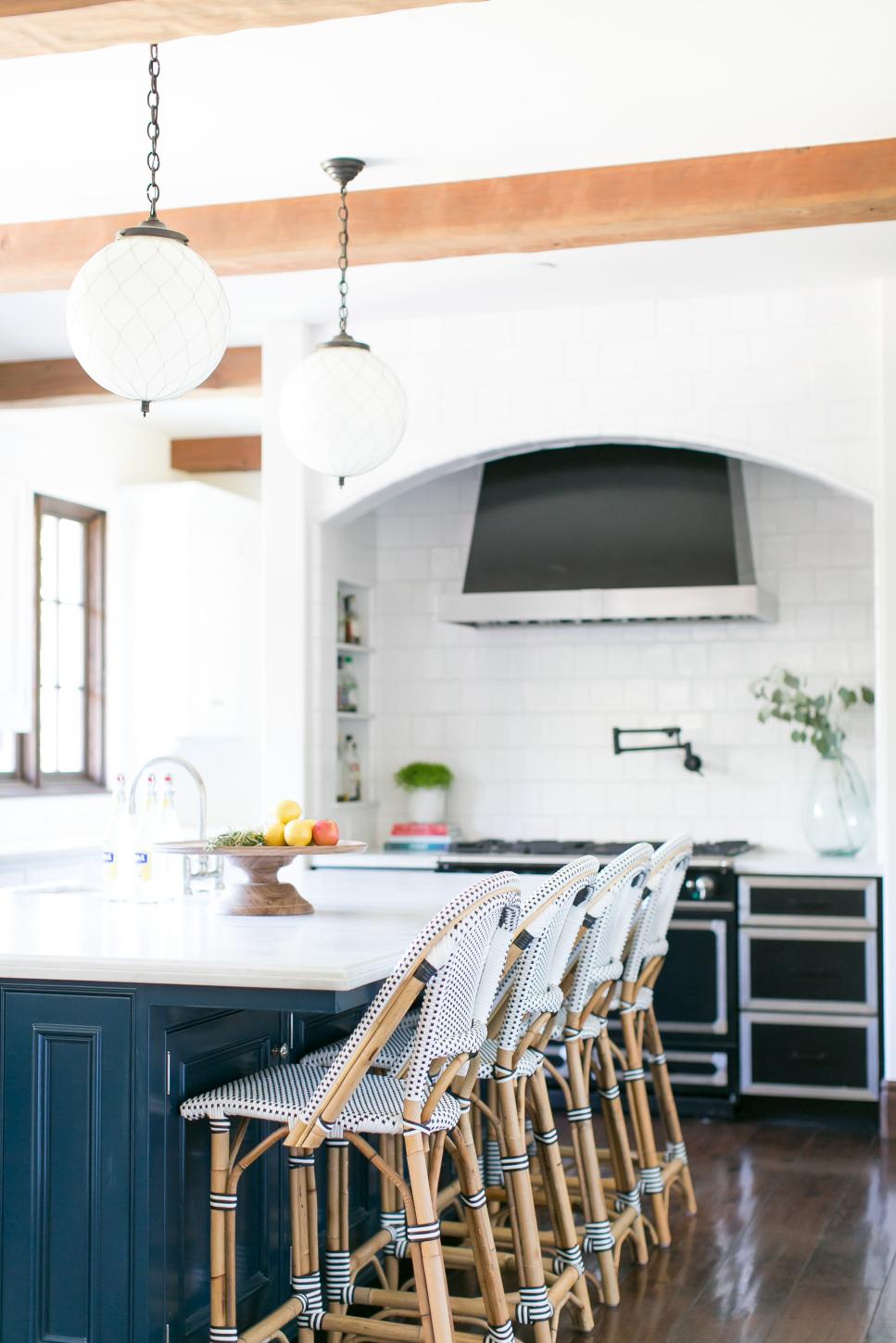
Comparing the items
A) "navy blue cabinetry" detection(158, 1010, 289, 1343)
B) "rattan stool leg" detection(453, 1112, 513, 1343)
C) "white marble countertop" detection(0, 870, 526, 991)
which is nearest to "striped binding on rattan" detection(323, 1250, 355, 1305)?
"navy blue cabinetry" detection(158, 1010, 289, 1343)

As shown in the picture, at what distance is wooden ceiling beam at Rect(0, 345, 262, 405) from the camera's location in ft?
21.0

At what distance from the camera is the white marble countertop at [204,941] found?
2.74 m

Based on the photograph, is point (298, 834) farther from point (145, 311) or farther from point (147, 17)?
point (147, 17)

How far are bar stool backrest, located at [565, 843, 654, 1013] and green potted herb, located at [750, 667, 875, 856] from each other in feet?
7.11

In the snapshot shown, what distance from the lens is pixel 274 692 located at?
6.01 m

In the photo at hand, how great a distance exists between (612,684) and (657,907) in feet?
7.98

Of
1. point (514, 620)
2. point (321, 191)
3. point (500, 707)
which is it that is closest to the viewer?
point (321, 191)

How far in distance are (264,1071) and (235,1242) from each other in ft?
1.14

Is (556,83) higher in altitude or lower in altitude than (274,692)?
higher

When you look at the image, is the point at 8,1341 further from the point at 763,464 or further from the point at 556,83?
the point at 763,464

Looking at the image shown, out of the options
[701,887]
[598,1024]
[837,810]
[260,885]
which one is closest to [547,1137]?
[598,1024]

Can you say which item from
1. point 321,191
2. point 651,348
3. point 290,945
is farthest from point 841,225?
point 290,945

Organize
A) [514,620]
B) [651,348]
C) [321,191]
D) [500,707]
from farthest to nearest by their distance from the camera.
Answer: [500,707], [514,620], [651,348], [321,191]

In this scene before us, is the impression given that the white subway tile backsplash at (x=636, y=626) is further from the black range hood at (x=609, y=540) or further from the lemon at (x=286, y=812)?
the lemon at (x=286, y=812)
